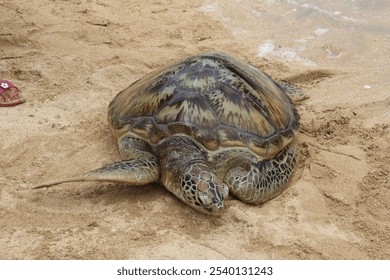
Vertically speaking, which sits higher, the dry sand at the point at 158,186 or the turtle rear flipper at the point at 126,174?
the turtle rear flipper at the point at 126,174

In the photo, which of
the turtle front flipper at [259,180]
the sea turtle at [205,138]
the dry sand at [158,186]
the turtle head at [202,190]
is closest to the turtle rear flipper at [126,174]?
the sea turtle at [205,138]

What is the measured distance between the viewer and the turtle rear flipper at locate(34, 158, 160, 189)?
9.57ft

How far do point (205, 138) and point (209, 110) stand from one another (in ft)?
0.63

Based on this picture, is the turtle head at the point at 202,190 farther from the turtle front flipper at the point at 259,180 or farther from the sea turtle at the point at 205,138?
the turtle front flipper at the point at 259,180

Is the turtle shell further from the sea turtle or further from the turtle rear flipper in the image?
the turtle rear flipper

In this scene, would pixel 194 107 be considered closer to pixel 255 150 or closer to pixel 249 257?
pixel 255 150

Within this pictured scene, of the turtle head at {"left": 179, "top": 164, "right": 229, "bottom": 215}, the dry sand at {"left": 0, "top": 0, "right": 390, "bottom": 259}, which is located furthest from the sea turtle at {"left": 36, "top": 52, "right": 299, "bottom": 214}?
the dry sand at {"left": 0, "top": 0, "right": 390, "bottom": 259}

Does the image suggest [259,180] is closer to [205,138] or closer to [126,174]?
[205,138]

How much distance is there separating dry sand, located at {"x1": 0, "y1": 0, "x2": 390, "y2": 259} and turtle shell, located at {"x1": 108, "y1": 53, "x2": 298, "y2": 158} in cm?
32

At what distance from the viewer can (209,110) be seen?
126 inches

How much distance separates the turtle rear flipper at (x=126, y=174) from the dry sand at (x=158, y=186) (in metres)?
0.13

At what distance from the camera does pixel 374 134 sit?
368cm

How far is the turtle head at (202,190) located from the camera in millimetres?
2832

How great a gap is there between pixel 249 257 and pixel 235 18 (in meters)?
3.89
